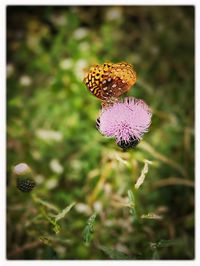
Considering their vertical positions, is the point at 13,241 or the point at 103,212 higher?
the point at 103,212

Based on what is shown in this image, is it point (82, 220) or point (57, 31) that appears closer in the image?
point (82, 220)

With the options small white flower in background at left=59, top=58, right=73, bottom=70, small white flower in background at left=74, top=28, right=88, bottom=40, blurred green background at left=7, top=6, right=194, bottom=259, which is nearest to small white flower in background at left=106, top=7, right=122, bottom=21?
blurred green background at left=7, top=6, right=194, bottom=259

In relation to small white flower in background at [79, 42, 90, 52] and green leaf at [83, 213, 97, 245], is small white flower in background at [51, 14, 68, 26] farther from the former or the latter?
green leaf at [83, 213, 97, 245]

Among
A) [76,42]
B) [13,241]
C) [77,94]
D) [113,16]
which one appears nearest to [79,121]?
[77,94]

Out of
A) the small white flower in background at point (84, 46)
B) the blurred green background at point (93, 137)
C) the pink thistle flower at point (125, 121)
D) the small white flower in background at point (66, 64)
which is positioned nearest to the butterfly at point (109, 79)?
the pink thistle flower at point (125, 121)

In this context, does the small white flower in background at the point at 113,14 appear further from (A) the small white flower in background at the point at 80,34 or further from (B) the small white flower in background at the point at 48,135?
(B) the small white flower in background at the point at 48,135

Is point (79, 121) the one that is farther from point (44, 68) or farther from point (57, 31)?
point (57, 31)

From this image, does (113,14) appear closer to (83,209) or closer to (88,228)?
(83,209)
